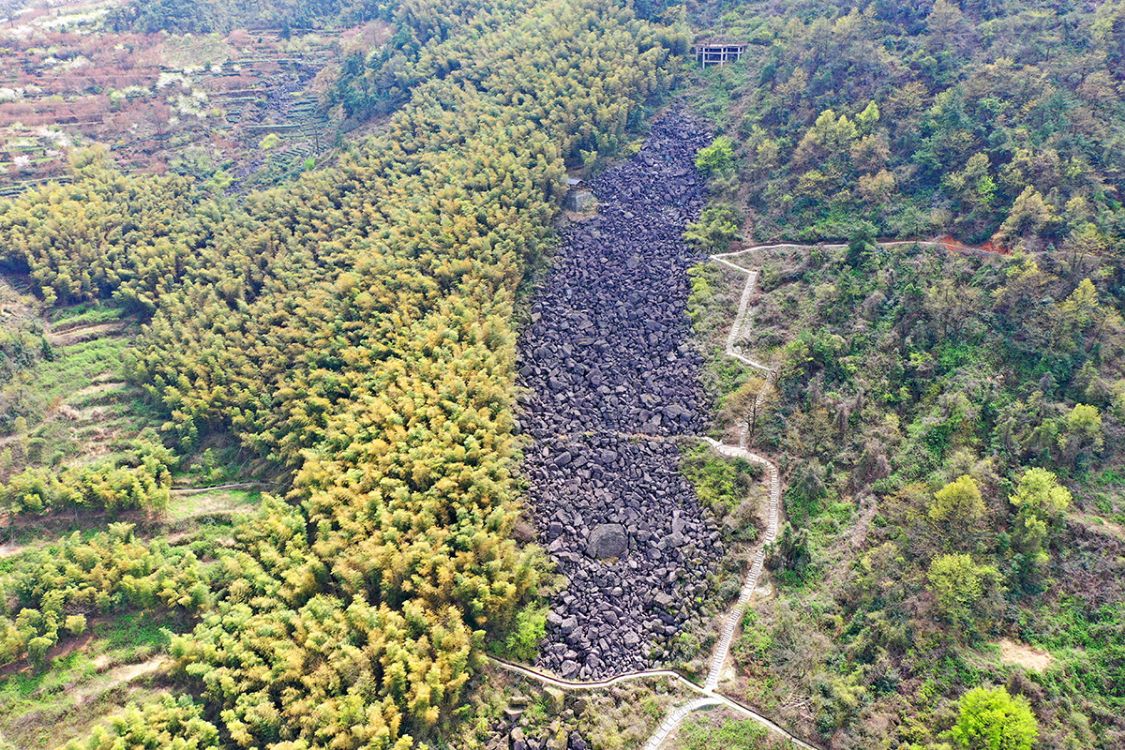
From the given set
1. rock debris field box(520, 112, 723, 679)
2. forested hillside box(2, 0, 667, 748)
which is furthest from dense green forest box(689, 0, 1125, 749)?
forested hillside box(2, 0, 667, 748)

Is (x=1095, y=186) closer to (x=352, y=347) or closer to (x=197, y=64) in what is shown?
(x=352, y=347)

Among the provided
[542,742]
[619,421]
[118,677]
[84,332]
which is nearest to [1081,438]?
[619,421]

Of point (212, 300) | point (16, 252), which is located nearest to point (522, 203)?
point (212, 300)

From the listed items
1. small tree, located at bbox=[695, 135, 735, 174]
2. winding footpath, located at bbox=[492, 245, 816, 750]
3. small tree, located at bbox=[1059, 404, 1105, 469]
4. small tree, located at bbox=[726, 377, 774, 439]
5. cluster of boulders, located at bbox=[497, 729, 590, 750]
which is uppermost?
small tree, located at bbox=[695, 135, 735, 174]

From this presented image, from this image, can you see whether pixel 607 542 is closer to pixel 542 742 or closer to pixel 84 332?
pixel 542 742

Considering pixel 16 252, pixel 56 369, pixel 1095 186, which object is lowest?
pixel 56 369

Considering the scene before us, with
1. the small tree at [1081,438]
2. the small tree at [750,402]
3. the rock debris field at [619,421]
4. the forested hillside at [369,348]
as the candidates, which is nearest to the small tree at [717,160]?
the rock debris field at [619,421]

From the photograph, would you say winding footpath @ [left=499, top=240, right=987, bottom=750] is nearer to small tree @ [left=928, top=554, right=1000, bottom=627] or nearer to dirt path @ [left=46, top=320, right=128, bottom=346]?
small tree @ [left=928, top=554, right=1000, bottom=627]
